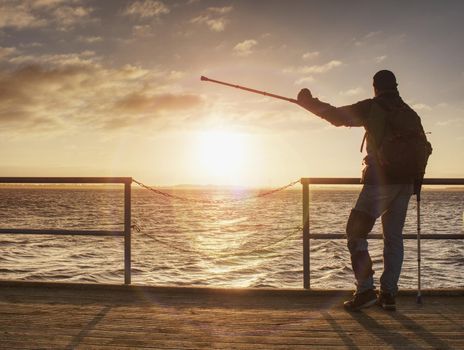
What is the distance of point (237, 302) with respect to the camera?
206 inches

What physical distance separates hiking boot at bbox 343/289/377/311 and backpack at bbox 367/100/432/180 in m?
1.15

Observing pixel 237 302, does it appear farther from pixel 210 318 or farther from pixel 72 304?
pixel 72 304

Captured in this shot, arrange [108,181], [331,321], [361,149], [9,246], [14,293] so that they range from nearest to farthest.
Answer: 1. [331,321]
2. [361,149]
3. [14,293]
4. [108,181]
5. [9,246]

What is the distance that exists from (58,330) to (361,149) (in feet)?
10.2

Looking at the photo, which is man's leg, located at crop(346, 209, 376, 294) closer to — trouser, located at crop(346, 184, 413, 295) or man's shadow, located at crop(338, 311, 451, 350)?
trouser, located at crop(346, 184, 413, 295)

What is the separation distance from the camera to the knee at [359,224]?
4.84m

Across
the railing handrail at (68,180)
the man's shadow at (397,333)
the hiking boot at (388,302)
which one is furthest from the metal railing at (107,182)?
the hiking boot at (388,302)

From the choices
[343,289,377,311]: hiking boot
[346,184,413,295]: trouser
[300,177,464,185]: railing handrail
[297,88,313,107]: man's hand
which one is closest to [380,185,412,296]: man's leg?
[346,184,413,295]: trouser

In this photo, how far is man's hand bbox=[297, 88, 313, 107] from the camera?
4.79m

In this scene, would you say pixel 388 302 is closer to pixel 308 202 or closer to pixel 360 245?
pixel 360 245

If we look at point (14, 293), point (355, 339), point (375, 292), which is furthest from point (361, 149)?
point (14, 293)

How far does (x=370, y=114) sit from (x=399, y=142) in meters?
0.36

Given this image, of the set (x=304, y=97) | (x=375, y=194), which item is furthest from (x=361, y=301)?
(x=304, y=97)

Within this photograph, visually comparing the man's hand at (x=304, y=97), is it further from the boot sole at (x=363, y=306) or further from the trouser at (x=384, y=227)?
the boot sole at (x=363, y=306)
